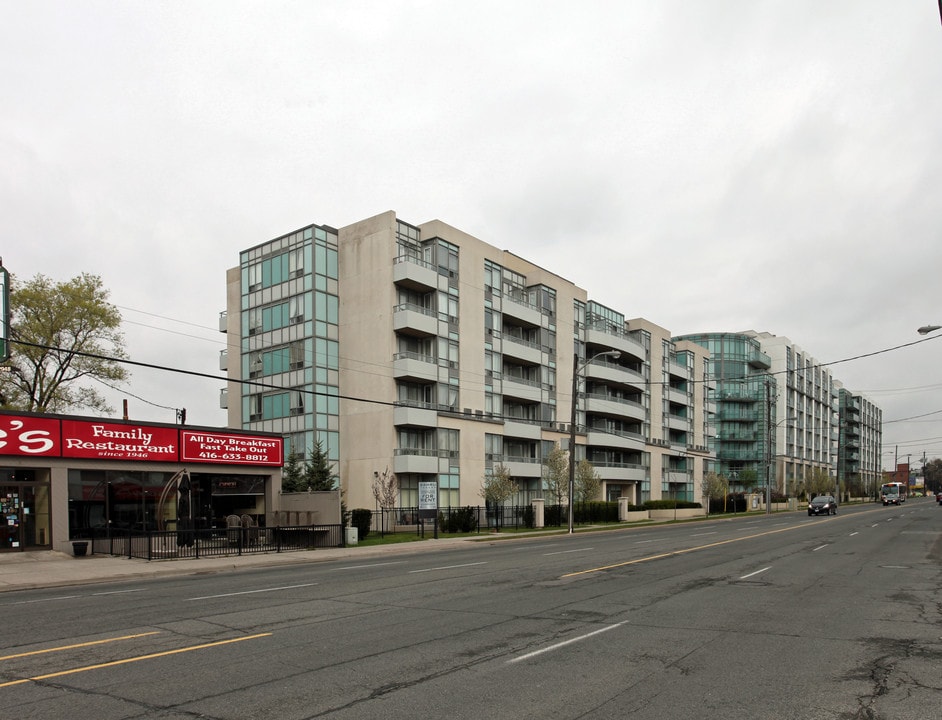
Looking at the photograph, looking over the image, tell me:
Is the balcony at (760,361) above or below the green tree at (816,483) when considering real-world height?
above

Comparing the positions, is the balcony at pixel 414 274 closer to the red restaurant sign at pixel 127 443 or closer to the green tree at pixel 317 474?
the green tree at pixel 317 474

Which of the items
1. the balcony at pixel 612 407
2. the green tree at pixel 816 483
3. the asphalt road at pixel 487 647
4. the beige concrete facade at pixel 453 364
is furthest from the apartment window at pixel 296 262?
the green tree at pixel 816 483

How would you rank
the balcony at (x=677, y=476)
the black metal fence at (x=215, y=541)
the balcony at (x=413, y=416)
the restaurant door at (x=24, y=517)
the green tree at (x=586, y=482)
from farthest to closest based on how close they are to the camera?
the balcony at (x=677, y=476), the green tree at (x=586, y=482), the balcony at (x=413, y=416), the restaurant door at (x=24, y=517), the black metal fence at (x=215, y=541)

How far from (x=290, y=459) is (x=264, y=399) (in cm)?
797

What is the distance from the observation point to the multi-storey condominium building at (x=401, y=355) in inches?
1938

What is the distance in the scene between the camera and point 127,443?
1138 inches

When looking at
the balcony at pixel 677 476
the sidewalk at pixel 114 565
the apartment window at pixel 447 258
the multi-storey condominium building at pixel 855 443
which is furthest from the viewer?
the multi-storey condominium building at pixel 855 443

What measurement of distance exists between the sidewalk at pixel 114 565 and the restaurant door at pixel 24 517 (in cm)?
63

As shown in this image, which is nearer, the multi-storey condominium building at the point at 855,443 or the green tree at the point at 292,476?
the green tree at the point at 292,476

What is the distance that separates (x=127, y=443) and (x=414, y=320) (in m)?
23.2

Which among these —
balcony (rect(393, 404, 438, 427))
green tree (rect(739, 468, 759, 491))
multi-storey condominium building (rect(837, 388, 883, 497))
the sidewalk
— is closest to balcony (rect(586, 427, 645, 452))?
balcony (rect(393, 404, 438, 427))

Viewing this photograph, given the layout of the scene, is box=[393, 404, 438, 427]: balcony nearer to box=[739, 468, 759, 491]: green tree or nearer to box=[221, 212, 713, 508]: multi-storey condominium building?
box=[221, 212, 713, 508]: multi-storey condominium building

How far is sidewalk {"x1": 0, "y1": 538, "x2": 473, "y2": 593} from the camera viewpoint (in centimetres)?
1911

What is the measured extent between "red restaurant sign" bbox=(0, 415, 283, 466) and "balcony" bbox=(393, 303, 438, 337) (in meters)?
15.7
